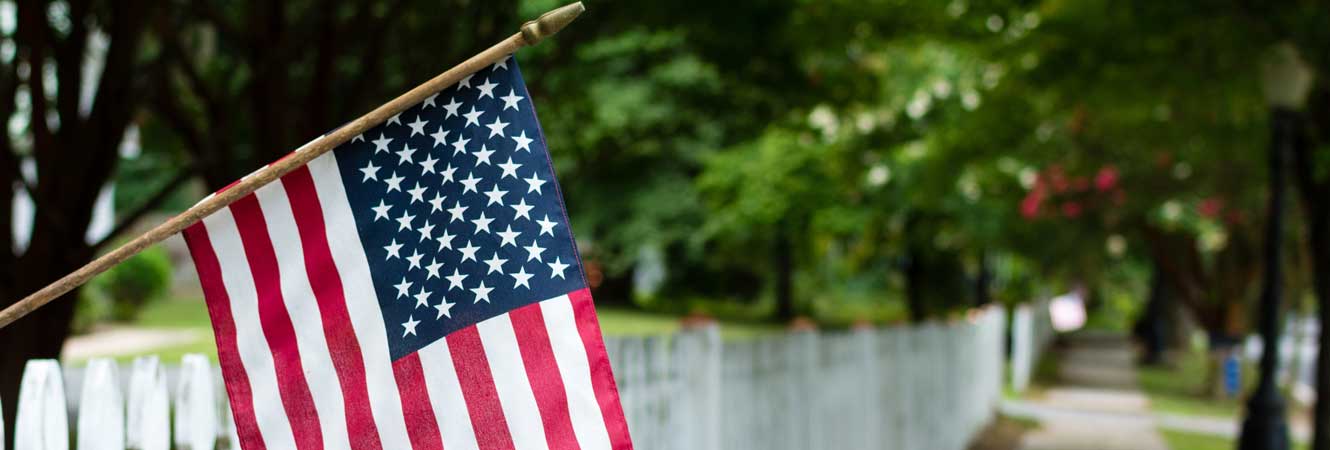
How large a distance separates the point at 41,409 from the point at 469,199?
42.4 inches

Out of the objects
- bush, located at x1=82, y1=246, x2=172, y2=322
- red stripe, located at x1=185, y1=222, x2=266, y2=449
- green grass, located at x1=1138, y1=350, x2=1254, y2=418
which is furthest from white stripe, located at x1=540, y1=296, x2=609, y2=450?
bush, located at x1=82, y1=246, x2=172, y2=322

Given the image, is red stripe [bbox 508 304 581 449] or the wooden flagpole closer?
the wooden flagpole

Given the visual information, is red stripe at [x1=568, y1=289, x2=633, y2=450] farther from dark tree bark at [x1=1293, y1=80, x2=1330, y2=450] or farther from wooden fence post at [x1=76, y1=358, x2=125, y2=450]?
dark tree bark at [x1=1293, y1=80, x2=1330, y2=450]

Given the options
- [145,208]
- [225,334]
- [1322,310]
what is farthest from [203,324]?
[225,334]

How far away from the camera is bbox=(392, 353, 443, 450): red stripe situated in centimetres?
272

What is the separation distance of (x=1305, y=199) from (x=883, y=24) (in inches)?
181

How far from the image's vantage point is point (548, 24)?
239cm

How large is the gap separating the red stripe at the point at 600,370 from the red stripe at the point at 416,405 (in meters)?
0.35

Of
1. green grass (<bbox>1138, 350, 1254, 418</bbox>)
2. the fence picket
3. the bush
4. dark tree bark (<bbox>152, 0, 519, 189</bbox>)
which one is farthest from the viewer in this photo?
the bush

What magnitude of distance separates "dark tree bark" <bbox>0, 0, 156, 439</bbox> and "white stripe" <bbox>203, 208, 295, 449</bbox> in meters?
3.16

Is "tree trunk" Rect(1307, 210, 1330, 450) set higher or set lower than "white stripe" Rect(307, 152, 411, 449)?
lower

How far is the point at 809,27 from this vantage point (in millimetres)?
8234

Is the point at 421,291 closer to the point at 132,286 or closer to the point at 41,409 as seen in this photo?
the point at 41,409

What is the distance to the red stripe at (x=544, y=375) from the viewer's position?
2674mm
